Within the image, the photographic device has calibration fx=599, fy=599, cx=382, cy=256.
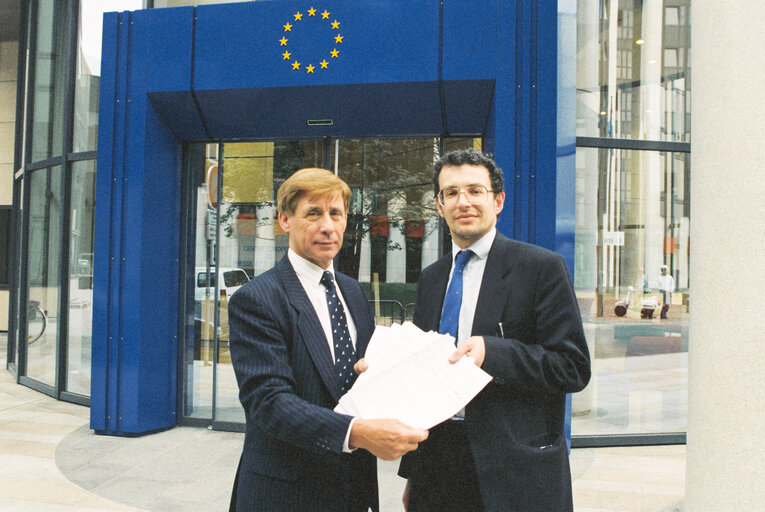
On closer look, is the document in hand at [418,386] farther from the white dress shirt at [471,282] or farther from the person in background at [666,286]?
the person in background at [666,286]

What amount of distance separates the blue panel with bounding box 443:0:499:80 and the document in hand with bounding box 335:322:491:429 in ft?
12.1

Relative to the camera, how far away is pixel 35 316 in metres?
8.62

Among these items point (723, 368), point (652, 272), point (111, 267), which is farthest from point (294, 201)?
point (652, 272)

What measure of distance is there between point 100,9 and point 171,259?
3744mm

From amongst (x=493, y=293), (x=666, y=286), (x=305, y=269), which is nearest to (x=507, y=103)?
(x=666, y=286)

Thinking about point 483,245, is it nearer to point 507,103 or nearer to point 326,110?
point 507,103

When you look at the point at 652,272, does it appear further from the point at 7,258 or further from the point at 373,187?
the point at 7,258

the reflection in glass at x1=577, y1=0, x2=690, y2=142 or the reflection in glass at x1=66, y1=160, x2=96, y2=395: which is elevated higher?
the reflection in glass at x1=577, y1=0, x2=690, y2=142

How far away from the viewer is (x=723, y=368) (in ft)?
8.36

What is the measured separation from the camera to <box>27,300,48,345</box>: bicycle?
838 cm

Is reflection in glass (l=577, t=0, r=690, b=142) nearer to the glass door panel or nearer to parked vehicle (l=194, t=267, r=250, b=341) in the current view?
the glass door panel

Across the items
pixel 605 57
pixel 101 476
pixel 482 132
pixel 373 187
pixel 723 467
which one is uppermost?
pixel 605 57

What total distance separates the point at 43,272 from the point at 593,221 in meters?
7.46

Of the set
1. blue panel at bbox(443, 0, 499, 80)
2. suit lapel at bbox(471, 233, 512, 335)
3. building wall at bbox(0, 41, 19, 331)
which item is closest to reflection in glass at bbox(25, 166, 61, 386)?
building wall at bbox(0, 41, 19, 331)
